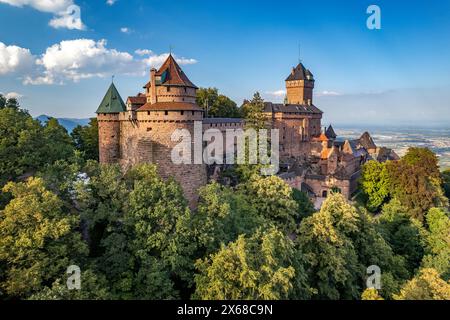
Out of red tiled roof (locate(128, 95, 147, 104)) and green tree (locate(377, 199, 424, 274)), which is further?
red tiled roof (locate(128, 95, 147, 104))

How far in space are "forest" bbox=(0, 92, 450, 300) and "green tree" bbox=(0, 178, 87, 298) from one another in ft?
0.14

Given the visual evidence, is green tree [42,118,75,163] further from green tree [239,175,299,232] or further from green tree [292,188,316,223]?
green tree [292,188,316,223]

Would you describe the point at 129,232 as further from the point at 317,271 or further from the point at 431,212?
Result: the point at 431,212

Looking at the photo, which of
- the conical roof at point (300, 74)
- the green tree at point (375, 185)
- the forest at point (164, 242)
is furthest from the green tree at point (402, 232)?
the conical roof at point (300, 74)

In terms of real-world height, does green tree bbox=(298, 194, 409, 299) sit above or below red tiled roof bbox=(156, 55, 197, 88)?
below

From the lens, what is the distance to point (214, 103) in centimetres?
4297

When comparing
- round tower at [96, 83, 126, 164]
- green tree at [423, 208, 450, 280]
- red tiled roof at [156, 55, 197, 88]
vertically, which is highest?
red tiled roof at [156, 55, 197, 88]

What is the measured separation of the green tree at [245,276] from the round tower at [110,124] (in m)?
17.3

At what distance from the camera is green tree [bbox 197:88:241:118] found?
42062 mm

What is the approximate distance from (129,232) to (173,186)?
311 centimetres

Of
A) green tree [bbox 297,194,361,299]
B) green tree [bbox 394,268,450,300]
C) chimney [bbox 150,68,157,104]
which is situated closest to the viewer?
green tree [bbox 394,268,450,300]

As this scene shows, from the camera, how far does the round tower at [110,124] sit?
2816cm

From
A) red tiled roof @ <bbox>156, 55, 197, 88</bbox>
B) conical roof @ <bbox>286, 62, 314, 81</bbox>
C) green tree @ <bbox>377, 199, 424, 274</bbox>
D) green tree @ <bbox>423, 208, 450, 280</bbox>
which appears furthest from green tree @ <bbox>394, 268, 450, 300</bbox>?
conical roof @ <bbox>286, 62, 314, 81</bbox>

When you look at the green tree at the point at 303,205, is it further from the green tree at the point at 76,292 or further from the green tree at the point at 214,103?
the green tree at the point at 76,292
